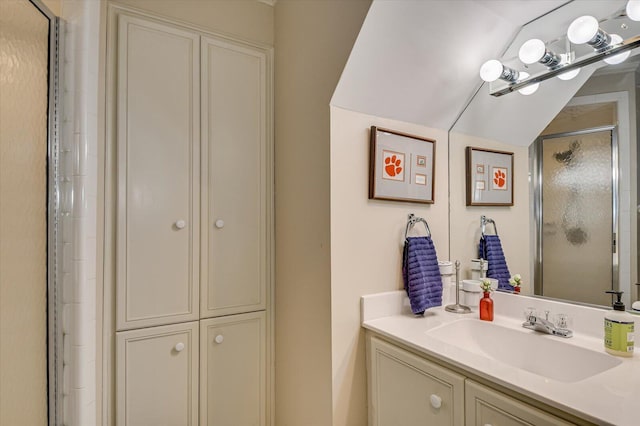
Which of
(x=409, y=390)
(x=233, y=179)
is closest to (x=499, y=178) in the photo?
(x=409, y=390)

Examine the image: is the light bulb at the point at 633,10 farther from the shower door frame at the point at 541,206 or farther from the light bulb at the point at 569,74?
the shower door frame at the point at 541,206

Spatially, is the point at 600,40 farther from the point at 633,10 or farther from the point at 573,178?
the point at 573,178

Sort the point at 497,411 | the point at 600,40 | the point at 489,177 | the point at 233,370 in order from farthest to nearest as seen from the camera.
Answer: the point at 233,370, the point at 489,177, the point at 600,40, the point at 497,411

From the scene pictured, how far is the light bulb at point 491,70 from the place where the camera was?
4.61 feet

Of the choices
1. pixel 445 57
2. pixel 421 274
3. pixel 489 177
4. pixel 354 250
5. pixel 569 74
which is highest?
pixel 445 57

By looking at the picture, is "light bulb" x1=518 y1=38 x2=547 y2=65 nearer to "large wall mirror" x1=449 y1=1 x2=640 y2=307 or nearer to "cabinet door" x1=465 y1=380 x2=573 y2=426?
"large wall mirror" x1=449 y1=1 x2=640 y2=307

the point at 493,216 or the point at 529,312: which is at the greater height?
the point at 493,216

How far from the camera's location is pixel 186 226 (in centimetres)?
158

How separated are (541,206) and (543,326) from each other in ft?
1.53

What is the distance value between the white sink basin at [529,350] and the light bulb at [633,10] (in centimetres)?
106

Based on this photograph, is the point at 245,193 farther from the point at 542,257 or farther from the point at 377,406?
the point at 542,257

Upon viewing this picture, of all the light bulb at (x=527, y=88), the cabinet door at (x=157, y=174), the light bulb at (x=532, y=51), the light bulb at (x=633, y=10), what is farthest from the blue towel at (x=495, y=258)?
the cabinet door at (x=157, y=174)

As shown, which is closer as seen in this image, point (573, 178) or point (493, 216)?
point (573, 178)

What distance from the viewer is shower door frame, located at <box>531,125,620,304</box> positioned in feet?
3.71
